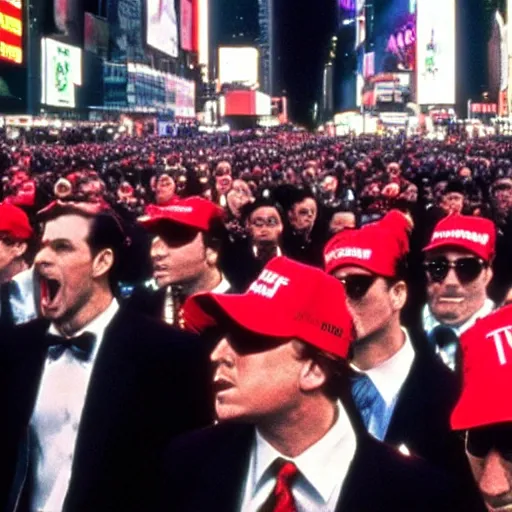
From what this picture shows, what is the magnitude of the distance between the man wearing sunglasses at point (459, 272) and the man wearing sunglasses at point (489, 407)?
3.18 metres

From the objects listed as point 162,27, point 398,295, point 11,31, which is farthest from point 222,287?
point 162,27

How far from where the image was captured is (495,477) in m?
2.47

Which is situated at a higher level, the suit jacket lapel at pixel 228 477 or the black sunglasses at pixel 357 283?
the black sunglasses at pixel 357 283

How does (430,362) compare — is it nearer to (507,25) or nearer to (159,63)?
(159,63)

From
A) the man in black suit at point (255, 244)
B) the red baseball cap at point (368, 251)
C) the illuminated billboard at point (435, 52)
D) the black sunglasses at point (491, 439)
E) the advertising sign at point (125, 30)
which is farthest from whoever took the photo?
the illuminated billboard at point (435, 52)

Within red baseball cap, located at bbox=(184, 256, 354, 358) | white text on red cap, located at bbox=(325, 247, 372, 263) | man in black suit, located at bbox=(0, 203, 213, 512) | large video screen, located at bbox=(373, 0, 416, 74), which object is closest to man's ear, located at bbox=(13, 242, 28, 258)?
white text on red cap, located at bbox=(325, 247, 372, 263)

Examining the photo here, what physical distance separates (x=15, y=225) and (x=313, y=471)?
14.4 ft

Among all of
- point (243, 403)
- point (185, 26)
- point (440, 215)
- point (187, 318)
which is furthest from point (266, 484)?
point (185, 26)

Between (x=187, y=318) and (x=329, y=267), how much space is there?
6.27 feet

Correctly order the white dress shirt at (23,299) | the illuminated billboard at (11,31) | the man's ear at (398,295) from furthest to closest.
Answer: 1. the illuminated billboard at (11,31)
2. the white dress shirt at (23,299)
3. the man's ear at (398,295)

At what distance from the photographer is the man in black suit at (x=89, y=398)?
422 centimetres

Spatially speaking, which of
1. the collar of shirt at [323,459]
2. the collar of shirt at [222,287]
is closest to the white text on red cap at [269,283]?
Result: the collar of shirt at [323,459]

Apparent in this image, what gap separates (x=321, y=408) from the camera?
10.9 ft

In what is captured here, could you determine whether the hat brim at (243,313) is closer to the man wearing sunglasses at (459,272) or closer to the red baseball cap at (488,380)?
the red baseball cap at (488,380)
